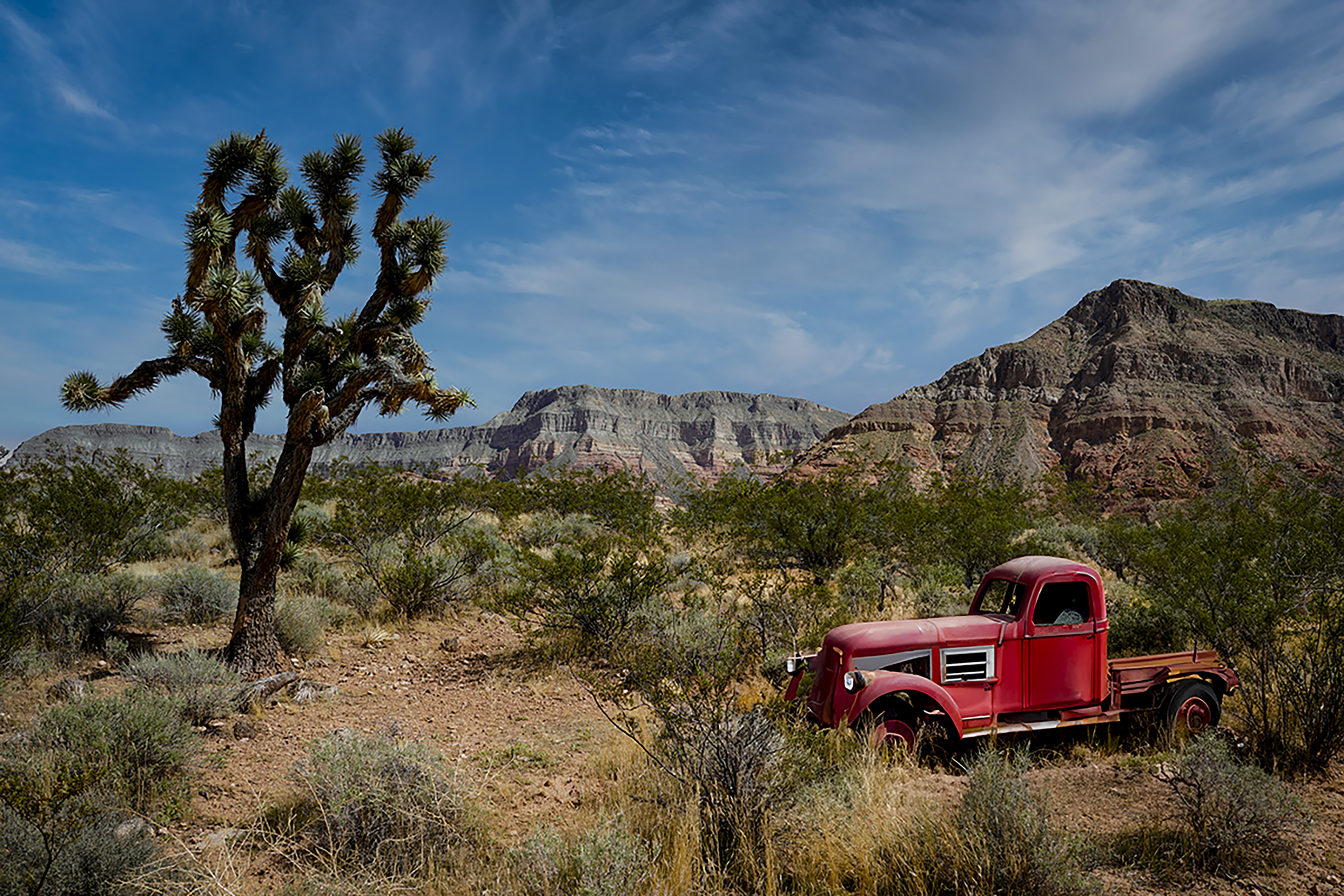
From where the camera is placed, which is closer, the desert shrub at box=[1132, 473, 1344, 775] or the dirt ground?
the dirt ground

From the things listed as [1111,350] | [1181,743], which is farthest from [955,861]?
[1111,350]

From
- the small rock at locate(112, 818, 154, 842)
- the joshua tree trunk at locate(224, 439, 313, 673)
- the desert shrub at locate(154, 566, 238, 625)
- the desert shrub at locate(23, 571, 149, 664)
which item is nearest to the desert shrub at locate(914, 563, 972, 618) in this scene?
the joshua tree trunk at locate(224, 439, 313, 673)

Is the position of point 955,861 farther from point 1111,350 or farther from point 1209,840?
point 1111,350

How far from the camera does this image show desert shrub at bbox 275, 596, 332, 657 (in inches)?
341

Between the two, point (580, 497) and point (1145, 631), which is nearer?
point (1145, 631)

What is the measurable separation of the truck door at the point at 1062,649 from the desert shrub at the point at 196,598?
1095 cm

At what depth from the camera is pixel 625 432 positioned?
555 feet

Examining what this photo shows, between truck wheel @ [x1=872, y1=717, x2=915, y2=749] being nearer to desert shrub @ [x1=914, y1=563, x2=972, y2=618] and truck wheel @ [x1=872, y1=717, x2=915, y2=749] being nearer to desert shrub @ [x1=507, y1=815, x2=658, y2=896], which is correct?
desert shrub @ [x1=507, y1=815, x2=658, y2=896]

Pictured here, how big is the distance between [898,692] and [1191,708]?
120 inches

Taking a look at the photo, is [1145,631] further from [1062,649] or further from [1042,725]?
[1042,725]

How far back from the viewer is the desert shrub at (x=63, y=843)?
299 centimetres

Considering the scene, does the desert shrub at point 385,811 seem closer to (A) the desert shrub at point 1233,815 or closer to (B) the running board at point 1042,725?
(B) the running board at point 1042,725

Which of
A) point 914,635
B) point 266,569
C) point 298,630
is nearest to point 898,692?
point 914,635

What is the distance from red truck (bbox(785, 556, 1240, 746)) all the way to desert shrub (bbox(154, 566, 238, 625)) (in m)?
9.30
